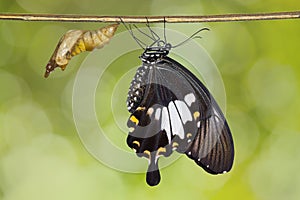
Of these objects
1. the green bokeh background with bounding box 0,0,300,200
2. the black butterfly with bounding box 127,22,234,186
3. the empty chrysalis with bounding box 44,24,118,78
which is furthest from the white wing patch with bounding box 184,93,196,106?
the empty chrysalis with bounding box 44,24,118,78

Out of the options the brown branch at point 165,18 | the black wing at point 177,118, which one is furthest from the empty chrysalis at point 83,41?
the black wing at point 177,118

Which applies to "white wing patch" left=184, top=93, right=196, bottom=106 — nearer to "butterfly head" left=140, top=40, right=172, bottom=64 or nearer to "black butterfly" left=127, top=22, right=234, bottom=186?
"black butterfly" left=127, top=22, right=234, bottom=186

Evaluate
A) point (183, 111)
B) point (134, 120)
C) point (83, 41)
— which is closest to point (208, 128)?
point (183, 111)

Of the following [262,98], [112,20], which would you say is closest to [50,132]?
[112,20]

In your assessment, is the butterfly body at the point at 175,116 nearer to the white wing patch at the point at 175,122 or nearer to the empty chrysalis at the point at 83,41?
the white wing patch at the point at 175,122

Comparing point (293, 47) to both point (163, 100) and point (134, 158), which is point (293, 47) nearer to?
point (163, 100)

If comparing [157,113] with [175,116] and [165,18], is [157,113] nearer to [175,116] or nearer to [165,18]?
[175,116]

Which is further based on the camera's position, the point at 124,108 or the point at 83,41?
the point at 124,108
